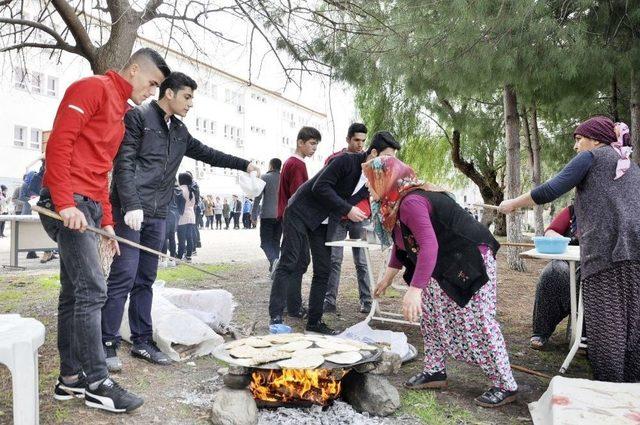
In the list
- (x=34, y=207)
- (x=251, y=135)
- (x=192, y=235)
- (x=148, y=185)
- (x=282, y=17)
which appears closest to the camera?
(x=34, y=207)

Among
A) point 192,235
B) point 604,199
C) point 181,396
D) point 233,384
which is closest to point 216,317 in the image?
point 181,396

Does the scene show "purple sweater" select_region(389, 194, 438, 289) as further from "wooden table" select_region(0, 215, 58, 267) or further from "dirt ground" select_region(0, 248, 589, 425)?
"wooden table" select_region(0, 215, 58, 267)

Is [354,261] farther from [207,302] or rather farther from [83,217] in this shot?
[83,217]

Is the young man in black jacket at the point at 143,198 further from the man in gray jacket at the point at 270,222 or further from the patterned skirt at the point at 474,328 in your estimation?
the man in gray jacket at the point at 270,222

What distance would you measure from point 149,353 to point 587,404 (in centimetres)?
255

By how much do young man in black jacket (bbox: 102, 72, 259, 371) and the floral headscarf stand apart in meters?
1.28

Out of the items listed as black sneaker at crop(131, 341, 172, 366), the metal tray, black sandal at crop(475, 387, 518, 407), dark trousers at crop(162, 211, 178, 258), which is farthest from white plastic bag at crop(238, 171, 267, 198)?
dark trousers at crop(162, 211, 178, 258)

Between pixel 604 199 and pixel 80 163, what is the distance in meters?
2.76

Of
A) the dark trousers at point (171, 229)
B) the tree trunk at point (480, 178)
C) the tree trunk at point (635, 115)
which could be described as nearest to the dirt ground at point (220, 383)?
the dark trousers at point (171, 229)

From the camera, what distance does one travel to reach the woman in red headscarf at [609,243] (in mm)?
2943

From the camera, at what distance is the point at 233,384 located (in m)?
2.69

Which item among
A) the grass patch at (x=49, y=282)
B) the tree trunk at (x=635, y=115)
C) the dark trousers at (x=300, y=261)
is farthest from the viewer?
the tree trunk at (x=635, y=115)

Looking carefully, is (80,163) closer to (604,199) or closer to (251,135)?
(604,199)

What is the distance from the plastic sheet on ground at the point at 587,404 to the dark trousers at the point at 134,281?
237cm
